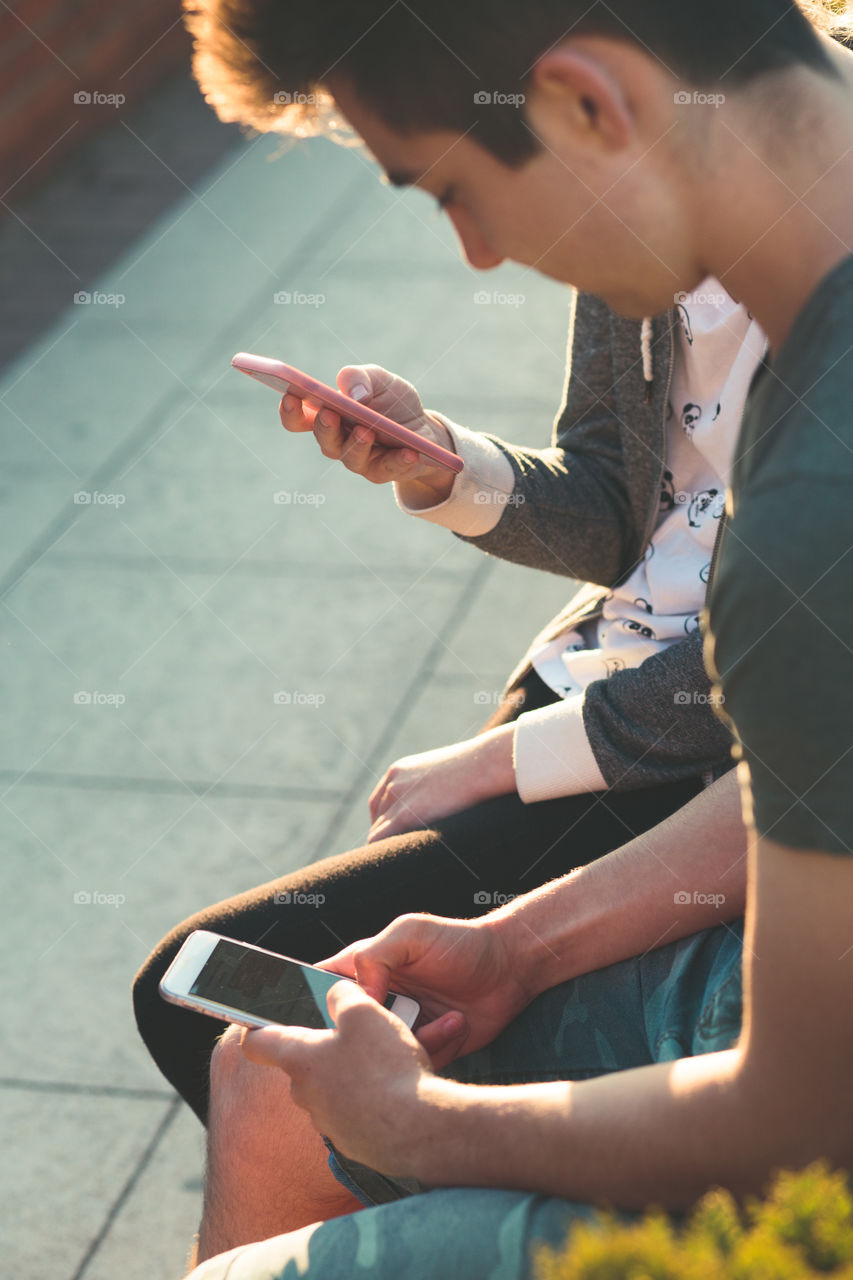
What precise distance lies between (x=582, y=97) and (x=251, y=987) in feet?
3.49

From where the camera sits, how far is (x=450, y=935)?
1.63 m

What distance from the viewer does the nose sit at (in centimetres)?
126

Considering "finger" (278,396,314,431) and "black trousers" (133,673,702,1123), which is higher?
"finger" (278,396,314,431)

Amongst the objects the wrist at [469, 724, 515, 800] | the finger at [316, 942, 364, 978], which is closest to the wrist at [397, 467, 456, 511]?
the wrist at [469, 724, 515, 800]

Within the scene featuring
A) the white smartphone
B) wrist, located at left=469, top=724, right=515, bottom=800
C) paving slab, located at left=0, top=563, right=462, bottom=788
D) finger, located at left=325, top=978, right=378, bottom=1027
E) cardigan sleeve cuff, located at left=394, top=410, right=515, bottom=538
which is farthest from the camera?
paving slab, located at left=0, top=563, right=462, bottom=788

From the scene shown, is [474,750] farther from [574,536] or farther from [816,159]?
[816,159]

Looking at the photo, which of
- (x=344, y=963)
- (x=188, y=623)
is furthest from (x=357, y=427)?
(x=188, y=623)

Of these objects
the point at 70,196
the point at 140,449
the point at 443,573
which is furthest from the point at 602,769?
the point at 70,196

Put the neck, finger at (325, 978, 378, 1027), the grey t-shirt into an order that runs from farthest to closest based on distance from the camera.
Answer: finger at (325, 978, 378, 1027)
the neck
the grey t-shirt

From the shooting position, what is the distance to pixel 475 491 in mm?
2090

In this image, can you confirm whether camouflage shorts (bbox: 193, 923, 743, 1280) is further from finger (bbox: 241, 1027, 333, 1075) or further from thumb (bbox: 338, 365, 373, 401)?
thumb (bbox: 338, 365, 373, 401)

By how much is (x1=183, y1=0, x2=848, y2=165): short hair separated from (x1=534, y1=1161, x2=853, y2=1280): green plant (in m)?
0.85

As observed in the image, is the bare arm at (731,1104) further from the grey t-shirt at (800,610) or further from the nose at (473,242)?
the nose at (473,242)

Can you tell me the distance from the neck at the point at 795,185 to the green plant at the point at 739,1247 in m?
0.73
